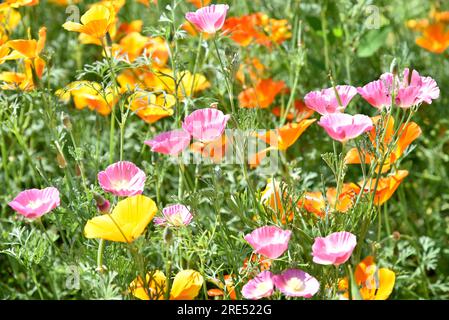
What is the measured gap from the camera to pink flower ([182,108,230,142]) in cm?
115

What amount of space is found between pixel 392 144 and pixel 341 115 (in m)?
0.11

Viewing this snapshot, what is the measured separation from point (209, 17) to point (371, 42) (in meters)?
0.85

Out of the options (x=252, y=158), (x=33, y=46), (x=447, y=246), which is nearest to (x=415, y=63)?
(x=447, y=246)

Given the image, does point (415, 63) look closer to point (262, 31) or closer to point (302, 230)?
point (262, 31)

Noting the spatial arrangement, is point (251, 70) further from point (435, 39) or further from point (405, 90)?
point (405, 90)

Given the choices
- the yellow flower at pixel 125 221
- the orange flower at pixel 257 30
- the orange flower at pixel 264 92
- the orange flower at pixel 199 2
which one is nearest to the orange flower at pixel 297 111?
the orange flower at pixel 264 92

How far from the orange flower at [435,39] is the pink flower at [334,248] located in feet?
3.20

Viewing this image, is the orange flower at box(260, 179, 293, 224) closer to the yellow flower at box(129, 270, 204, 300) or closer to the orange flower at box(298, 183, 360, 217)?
the orange flower at box(298, 183, 360, 217)

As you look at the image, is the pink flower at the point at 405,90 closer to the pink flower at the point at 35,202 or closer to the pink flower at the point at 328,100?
the pink flower at the point at 328,100

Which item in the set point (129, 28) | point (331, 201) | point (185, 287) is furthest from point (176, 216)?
point (129, 28)

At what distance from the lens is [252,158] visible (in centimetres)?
134

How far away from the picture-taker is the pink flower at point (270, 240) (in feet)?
3.58

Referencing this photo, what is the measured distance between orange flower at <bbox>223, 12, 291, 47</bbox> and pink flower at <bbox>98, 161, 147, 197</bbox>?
0.68 metres
